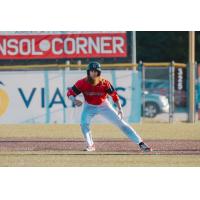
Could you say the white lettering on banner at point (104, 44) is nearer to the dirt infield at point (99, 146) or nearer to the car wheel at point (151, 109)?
the car wheel at point (151, 109)

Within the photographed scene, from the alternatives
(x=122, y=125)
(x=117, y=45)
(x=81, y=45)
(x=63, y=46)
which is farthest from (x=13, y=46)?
(x=122, y=125)

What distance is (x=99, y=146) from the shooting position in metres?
17.5

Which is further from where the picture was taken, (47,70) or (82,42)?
(82,42)

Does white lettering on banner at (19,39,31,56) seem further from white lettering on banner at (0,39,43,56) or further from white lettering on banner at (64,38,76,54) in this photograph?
white lettering on banner at (64,38,76,54)

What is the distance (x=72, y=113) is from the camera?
26578 millimetres

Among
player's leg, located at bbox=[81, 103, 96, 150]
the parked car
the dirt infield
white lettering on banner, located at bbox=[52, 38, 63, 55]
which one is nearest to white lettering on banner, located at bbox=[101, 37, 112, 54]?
white lettering on banner, located at bbox=[52, 38, 63, 55]

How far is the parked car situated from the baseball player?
16.2 meters

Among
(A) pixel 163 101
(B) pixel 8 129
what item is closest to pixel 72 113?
(B) pixel 8 129

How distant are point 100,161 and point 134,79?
12.8 metres

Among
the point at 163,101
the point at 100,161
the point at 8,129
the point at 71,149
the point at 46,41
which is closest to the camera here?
the point at 100,161

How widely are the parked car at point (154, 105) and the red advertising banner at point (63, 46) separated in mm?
3711

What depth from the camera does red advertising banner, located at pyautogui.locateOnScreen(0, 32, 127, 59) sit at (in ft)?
95.7

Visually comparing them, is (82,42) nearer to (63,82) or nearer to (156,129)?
(63,82)

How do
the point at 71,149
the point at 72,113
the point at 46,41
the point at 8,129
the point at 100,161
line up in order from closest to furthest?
the point at 100,161, the point at 71,149, the point at 8,129, the point at 72,113, the point at 46,41
